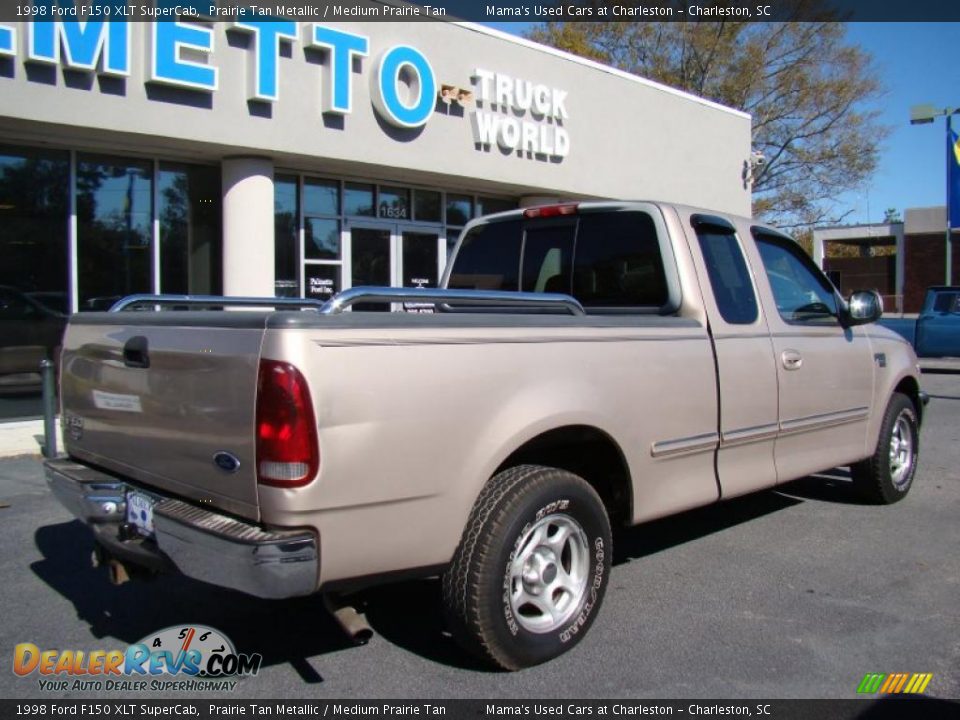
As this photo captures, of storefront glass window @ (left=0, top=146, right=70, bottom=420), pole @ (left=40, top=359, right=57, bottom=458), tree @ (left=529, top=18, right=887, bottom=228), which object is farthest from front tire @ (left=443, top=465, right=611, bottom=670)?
tree @ (left=529, top=18, right=887, bottom=228)

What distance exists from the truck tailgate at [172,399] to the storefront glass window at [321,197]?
8.71 m

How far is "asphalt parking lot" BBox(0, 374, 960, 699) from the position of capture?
344 cm

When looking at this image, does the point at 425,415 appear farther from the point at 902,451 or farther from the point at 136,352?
the point at 902,451

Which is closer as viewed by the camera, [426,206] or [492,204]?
[426,206]

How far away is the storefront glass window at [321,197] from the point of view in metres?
12.4

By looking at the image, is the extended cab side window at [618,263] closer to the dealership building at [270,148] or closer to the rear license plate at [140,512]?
the rear license plate at [140,512]

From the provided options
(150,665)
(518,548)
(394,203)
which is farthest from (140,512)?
(394,203)

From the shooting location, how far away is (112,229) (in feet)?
34.4

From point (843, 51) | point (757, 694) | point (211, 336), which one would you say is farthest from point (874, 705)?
point (843, 51)

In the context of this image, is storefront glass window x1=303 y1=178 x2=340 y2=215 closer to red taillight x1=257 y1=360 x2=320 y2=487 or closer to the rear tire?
the rear tire

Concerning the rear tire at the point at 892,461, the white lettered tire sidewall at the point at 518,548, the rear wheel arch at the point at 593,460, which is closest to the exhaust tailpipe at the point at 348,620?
the white lettered tire sidewall at the point at 518,548

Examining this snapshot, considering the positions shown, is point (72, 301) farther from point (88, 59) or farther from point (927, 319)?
point (927, 319)

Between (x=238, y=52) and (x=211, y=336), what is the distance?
27.4 feet

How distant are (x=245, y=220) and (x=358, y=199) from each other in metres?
2.38
